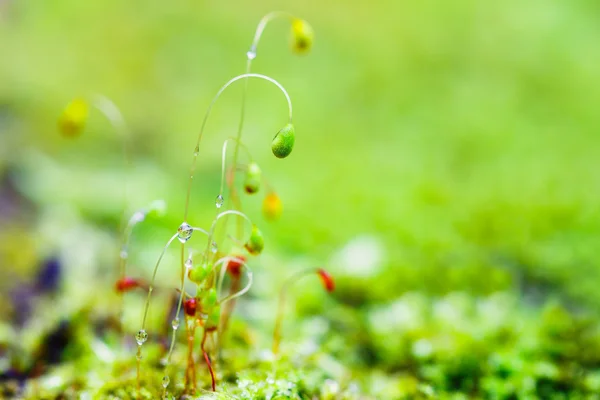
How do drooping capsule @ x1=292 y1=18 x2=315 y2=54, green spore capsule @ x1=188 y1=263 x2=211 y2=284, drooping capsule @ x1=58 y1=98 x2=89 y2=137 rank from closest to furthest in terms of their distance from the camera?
green spore capsule @ x1=188 y1=263 x2=211 y2=284 → drooping capsule @ x1=292 y1=18 x2=315 y2=54 → drooping capsule @ x1=58 y1=98 x2=89 y2=137

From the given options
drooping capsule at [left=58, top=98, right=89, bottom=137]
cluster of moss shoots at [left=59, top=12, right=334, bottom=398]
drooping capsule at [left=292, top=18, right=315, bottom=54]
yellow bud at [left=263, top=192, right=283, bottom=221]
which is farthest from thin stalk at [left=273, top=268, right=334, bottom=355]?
drooping capsule at [left=58, top=98, right=89, bottom=137]

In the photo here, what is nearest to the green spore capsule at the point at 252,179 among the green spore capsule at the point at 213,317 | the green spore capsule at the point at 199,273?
the green spore capsule at the point at 199,273

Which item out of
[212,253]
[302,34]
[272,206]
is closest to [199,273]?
[212,253]

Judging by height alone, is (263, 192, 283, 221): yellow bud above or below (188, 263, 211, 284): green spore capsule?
above

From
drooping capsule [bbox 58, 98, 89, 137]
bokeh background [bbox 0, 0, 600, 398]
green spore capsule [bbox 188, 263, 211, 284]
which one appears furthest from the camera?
bokeh background [bbox 0, 0, 600, 398]

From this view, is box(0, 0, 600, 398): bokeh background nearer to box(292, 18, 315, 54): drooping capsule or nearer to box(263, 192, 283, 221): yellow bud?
box(263, 192, 283, 221): yellow bud

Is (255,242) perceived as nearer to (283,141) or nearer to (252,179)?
(252,179)

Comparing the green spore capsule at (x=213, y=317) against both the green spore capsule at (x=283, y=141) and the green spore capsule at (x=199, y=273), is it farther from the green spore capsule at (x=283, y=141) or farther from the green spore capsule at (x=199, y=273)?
the green spore capsule at (x=283, y=141)
